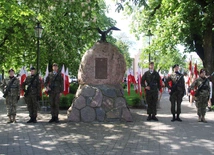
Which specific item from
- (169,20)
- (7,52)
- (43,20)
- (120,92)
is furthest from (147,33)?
(120,92)

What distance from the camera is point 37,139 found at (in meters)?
7.32

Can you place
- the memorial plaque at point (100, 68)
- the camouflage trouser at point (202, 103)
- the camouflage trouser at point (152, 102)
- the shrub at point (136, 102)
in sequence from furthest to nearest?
the shrub at point (136, 102) < the memorial plaque at point (100, 68) < the camouflage trouser at point (152, 102) < the camouflage trouser at point (202, 103)

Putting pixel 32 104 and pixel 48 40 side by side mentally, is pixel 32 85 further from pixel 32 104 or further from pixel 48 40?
pixel 48 40

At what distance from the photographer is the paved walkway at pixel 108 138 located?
622 centimetres

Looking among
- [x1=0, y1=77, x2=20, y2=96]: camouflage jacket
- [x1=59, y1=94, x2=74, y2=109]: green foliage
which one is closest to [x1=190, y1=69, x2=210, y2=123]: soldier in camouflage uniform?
[x1=0, y1=77, x2=20, y2=96]: camouflage jacket

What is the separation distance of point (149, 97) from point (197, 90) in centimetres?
161

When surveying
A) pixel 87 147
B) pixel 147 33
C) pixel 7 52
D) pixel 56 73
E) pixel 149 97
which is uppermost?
pixel 147 33

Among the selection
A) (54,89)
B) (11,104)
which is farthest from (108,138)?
(11,104)

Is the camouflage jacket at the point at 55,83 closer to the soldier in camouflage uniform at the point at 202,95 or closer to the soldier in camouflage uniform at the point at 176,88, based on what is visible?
the soldier in camouflage uniform at the point at 176,88

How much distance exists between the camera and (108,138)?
290 inches

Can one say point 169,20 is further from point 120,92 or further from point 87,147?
point 87,147

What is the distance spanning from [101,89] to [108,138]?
3.18 metres

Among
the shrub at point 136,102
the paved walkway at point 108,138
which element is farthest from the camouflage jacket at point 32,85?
the shrub at point 136,102

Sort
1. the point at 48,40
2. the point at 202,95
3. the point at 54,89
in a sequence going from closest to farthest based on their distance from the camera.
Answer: the point at 202,95 < the point at 54,89 < the point at 48,40
